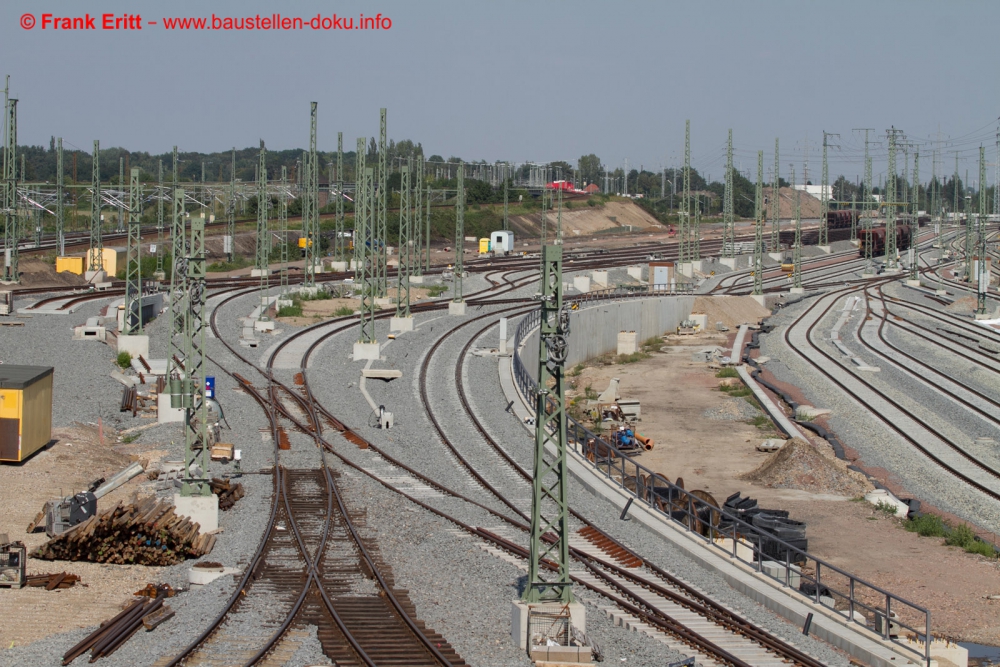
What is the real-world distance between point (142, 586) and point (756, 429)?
23081mm

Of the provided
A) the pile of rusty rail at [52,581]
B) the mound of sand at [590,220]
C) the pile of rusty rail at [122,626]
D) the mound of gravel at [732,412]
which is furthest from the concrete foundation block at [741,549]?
the mound of sand at [590,220]

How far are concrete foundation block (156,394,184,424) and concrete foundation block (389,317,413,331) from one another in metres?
15.3

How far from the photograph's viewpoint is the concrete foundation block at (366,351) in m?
37.9

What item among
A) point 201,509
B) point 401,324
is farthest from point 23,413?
point 401,324

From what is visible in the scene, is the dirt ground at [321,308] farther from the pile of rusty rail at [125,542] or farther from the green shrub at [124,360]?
the pile of rusty rail at [125,542]

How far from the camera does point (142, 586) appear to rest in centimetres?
1603

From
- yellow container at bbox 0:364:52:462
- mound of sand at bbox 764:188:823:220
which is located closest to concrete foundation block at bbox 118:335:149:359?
yellow container at bbox 0:364:52:462

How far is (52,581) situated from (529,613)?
724 cm

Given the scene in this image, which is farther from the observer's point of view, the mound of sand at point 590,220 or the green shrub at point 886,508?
the mound of sand at point 590,220

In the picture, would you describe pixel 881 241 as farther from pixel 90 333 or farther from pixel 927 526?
pixel 927 526

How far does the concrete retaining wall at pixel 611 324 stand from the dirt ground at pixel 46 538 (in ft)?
60.5

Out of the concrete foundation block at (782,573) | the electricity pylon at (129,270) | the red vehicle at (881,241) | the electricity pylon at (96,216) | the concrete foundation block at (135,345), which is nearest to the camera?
the concrete foundation block at (782,573)

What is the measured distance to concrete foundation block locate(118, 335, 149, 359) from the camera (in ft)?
123

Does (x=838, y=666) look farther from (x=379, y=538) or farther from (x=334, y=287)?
(x=334, y=287)
